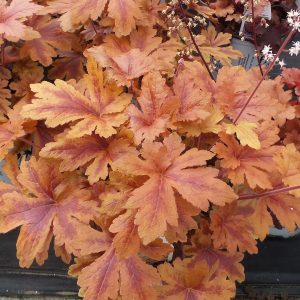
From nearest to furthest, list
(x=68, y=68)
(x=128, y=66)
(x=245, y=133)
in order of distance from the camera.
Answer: (x=245, y=133)
(x=128, y=66)
(x=68, y=68)

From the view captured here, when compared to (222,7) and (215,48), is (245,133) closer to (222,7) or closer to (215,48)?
(215,48)

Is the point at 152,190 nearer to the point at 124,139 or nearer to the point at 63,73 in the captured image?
the point at 124,139

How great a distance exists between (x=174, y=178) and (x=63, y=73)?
0.70 m

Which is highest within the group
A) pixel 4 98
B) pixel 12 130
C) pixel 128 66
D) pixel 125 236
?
pixel 128 66

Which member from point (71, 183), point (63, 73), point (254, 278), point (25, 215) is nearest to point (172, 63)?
point (63, 73)

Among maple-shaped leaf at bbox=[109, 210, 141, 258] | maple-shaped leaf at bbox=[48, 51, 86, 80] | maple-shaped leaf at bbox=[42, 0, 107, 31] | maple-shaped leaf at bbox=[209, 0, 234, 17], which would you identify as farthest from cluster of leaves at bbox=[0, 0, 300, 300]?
maple-shaped leaf at bbox=[209, 0, 234, 17]

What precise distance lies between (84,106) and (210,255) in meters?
0.45

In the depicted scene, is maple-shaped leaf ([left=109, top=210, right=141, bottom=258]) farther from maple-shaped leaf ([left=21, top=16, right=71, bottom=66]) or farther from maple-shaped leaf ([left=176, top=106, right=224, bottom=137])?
maple-shaped leaf ([left=21, top=16, right=71, bottom=66])

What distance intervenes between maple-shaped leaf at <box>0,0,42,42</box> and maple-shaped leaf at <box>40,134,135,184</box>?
1.15ft

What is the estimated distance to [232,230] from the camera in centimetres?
94

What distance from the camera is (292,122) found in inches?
49.2

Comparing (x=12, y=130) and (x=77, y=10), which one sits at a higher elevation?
(x=77, y=10)

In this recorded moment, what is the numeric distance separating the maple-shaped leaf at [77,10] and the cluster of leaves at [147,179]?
15 centimetres

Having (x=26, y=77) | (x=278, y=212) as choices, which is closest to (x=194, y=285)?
(x=278, y=212)
